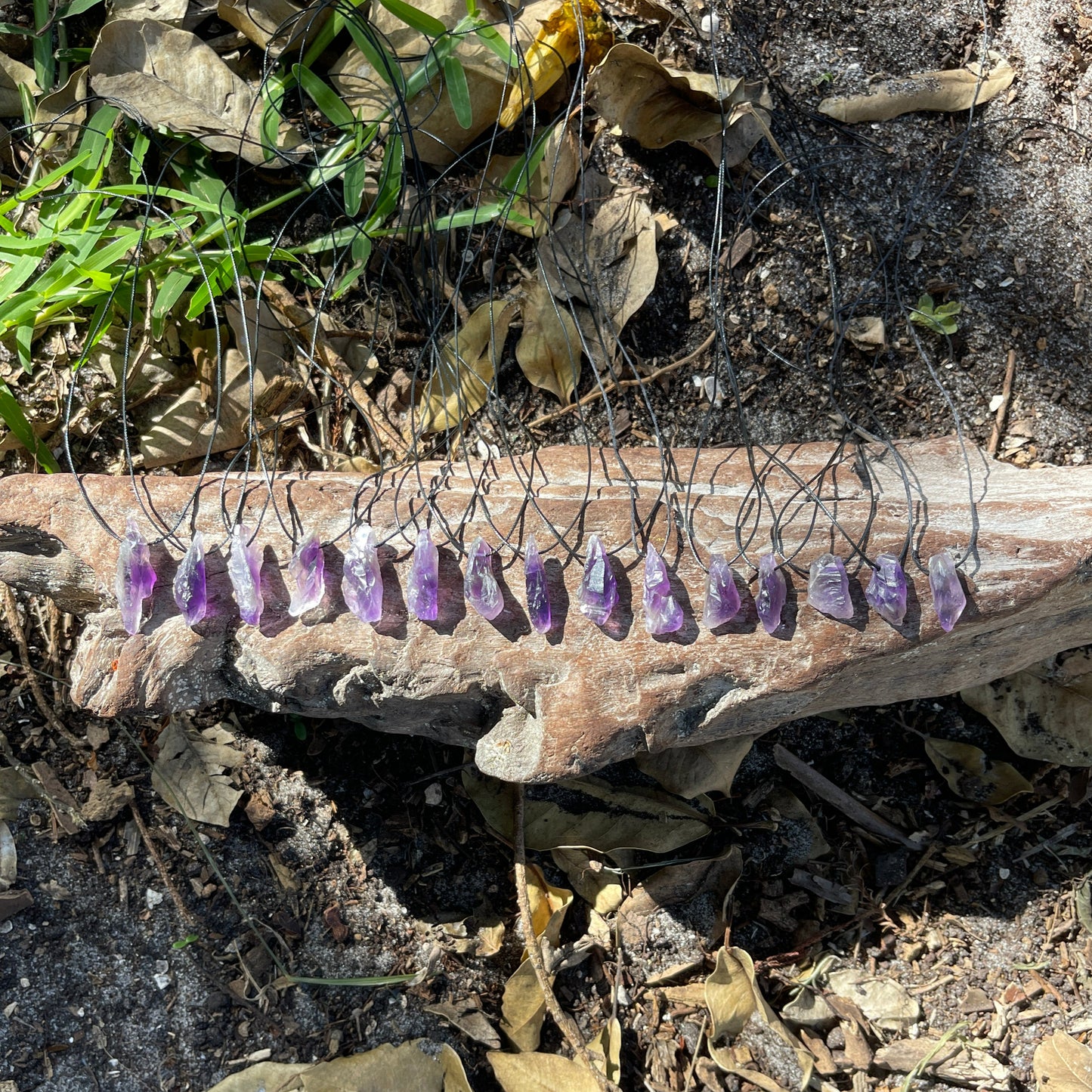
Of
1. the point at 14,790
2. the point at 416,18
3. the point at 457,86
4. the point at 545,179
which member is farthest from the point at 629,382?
the point at 14,790

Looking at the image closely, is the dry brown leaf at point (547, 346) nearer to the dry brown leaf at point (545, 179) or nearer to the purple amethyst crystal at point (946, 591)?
the dry brown leaf at point (545, 179)

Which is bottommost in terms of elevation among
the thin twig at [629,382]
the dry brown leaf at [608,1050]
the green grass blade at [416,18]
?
the dry brown leaf at [608,1050]

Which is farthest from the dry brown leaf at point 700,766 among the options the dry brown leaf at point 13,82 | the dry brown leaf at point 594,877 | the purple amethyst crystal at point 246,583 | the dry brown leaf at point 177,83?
the dry brown leaf at point 13,82

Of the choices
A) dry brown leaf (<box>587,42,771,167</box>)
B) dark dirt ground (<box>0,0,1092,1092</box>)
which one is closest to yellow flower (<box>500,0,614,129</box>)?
dry brown leaf (<box>587,42,771,167</box>)

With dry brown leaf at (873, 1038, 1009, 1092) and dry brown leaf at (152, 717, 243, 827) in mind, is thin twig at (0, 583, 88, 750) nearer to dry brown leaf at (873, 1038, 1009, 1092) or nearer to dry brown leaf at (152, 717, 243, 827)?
dry brown leaf at (152, 717, 243, 827)

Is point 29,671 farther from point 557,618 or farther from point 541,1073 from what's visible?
point 541,1073
